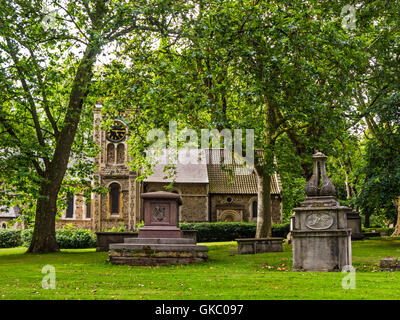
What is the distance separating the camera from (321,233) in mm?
11383

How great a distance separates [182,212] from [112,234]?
648 inches

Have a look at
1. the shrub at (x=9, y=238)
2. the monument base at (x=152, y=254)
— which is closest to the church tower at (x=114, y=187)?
the shrub at (x=9, y=238)

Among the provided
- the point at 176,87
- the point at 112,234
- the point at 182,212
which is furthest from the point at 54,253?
the point at 182,212

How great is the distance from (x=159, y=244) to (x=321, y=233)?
5.08 meters

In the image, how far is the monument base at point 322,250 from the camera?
36.9 ft

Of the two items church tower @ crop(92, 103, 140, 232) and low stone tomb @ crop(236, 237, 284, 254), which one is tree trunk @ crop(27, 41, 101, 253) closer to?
low stone tomb @ crop(236, 237, 284, 254)

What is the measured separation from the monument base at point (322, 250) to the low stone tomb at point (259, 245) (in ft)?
21.9

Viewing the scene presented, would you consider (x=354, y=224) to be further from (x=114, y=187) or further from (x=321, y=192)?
(x=114, y=187)

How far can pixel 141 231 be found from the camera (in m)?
14.9

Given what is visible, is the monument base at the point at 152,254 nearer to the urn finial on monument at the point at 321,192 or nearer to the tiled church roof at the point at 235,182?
the urn finial on monument at the point at 321,192

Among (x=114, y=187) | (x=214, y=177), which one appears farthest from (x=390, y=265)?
(x=114, y=187)

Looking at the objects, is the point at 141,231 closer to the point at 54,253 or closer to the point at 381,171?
the point at 54,253

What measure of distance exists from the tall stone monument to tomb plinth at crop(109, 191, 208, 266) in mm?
3651

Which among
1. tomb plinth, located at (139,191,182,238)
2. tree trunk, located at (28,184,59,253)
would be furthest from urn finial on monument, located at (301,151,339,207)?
tree trunk, located at (28,184,59,253)
